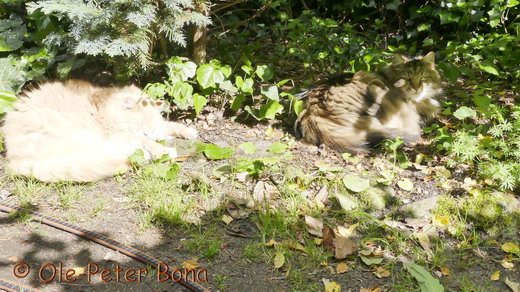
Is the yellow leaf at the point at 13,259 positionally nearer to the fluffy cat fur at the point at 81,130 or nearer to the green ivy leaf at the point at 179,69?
the fluffy cat fur at the point at 81,130

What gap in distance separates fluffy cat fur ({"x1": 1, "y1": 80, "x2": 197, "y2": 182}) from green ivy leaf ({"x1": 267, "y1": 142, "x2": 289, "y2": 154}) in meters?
0.89

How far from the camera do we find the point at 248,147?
4.08m

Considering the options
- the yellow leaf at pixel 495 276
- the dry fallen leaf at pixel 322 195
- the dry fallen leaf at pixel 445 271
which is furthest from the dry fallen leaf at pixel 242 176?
the yellow leaf at pixel 495 276

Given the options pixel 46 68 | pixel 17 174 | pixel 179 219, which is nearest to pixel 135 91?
pixel 46 68

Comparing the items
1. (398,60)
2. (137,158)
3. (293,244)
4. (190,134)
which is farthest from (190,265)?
(398,60)

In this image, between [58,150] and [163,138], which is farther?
[163,138]

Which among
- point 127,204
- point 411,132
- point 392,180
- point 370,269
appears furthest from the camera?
point 411,132

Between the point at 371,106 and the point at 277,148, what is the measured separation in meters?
1.00

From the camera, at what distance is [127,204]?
3.36 metres

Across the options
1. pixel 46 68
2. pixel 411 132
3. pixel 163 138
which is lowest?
pixel 163 138

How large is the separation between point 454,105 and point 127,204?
3.49 m

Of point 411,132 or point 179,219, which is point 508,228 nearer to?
point 411,132

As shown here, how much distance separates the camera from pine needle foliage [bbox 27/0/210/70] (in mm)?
3703

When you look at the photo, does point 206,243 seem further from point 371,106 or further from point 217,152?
point 371,106
